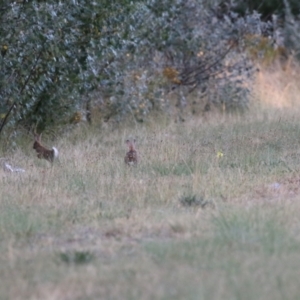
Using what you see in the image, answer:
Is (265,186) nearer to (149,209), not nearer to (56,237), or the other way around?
(149,209)

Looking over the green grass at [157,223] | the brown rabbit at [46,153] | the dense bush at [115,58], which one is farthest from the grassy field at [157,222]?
the dense bush at [115,58]

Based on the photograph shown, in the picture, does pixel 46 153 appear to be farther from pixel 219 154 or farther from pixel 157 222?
pixel 157 222

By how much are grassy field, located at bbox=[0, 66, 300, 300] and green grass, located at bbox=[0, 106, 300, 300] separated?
0.03 ft

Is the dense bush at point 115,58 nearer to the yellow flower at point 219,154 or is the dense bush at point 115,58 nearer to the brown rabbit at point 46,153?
the brown rabbit at point 46,153

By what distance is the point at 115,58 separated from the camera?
1321 cm

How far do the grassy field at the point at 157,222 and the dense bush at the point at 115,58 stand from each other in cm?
114

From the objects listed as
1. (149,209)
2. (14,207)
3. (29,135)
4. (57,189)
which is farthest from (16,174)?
(29,135)

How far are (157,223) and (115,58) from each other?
6.98 meters

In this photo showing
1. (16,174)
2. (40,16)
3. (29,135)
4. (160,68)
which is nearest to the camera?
(16,174)

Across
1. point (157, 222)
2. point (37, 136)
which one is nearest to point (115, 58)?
point (37, 136)

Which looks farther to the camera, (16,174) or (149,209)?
(16,174)

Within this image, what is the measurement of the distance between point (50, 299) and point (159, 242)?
4.83ft

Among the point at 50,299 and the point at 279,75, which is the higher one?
the point at 279,75

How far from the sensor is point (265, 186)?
8219 millimetres
